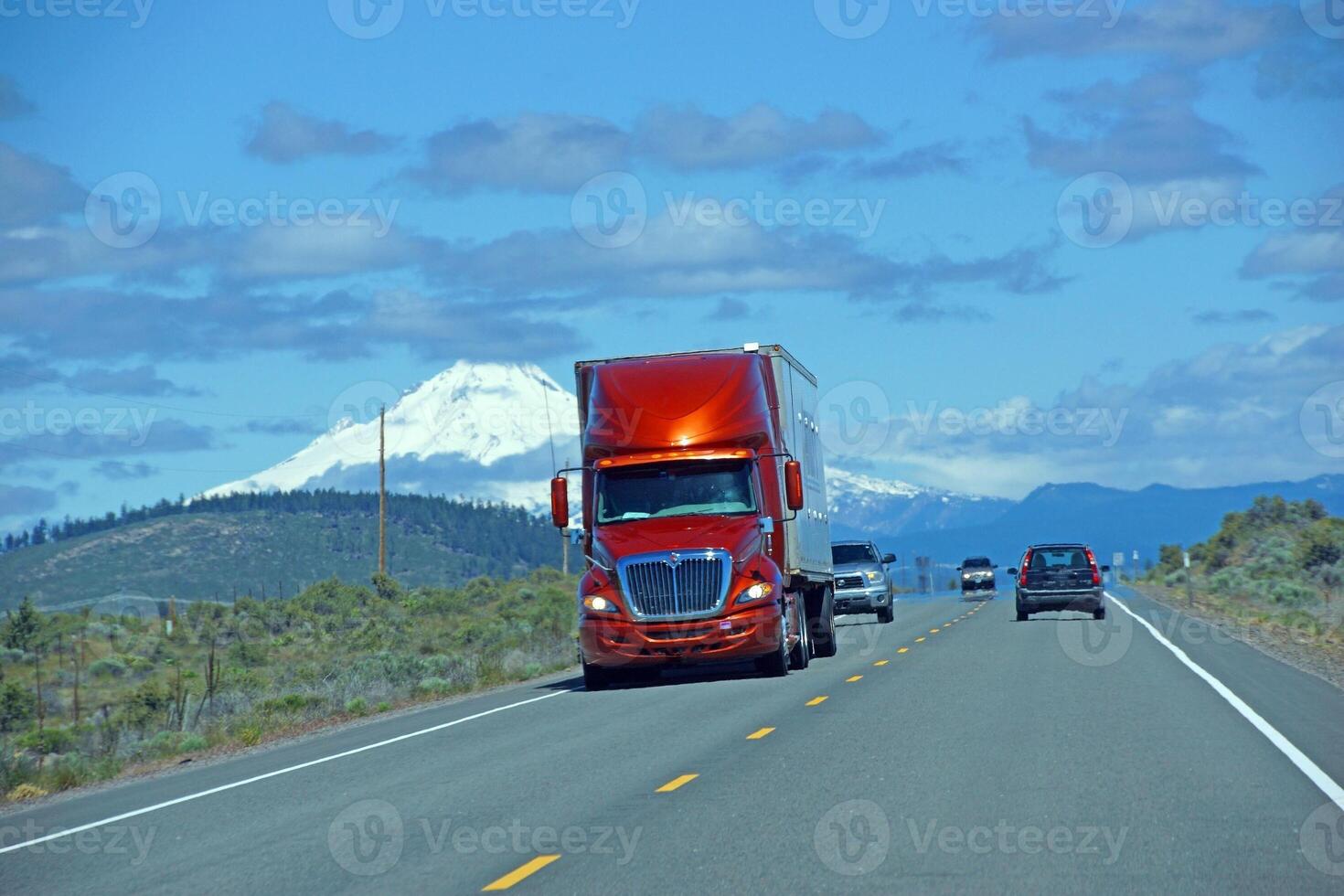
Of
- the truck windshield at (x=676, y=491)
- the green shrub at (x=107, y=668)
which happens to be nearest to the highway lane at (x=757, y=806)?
the truck windshield at (x=676, y=491)

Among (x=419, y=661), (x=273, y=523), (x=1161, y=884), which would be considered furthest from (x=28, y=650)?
(x=273, y=523)

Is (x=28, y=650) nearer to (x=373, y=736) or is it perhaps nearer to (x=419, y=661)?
(x=419, y=661)

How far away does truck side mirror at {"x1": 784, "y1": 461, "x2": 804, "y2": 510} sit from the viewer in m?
23.2

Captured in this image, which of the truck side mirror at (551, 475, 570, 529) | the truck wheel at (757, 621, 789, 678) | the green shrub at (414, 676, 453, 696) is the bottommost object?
the green shrub at (414, 676, 453, 696)

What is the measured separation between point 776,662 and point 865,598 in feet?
61.4

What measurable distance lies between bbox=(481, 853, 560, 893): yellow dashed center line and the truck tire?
1775 centimetres

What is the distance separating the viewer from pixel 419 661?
111ft

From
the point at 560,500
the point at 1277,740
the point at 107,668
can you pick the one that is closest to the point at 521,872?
the point at 1277,740

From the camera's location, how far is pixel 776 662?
23.2 m

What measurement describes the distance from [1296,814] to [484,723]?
10441mm
